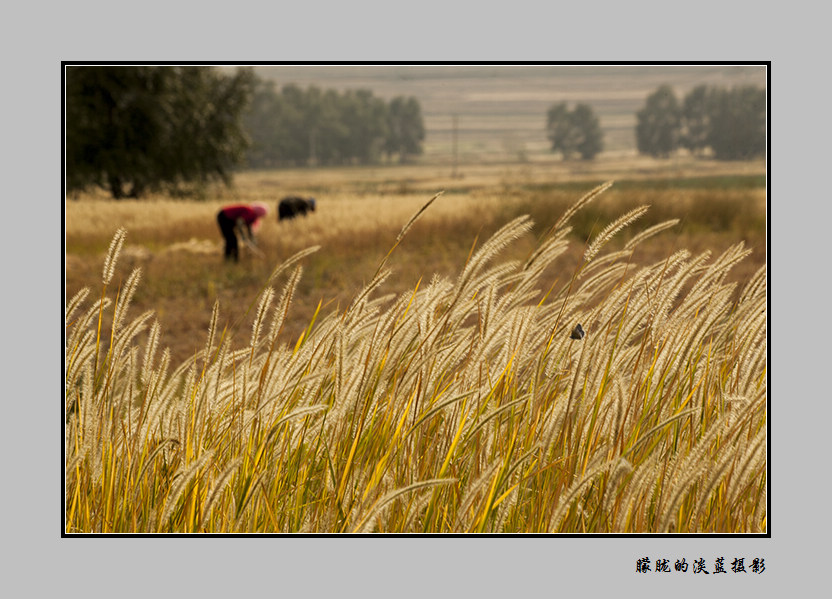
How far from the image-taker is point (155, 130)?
12969 millimetres

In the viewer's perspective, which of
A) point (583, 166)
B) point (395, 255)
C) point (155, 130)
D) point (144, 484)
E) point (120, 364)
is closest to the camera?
point (144, 484)

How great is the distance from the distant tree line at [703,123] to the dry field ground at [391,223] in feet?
0.72

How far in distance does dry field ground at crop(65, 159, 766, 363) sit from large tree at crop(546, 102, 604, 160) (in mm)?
219

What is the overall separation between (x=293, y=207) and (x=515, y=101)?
2718 mm

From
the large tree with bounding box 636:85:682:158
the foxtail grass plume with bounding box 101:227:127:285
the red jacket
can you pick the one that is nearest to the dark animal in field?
the red jacket

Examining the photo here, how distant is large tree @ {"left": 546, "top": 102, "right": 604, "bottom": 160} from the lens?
8.73m

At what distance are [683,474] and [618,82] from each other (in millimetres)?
7544

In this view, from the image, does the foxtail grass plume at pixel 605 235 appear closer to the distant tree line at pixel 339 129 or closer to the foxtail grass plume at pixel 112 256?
the foxtail grass plume at pixel 112 256

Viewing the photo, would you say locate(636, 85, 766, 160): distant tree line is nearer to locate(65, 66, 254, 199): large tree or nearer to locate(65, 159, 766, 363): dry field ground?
locate(65, 159, 766, 363): dry field ground

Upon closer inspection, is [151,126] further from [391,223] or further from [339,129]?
[391,223]

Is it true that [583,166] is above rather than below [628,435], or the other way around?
above
